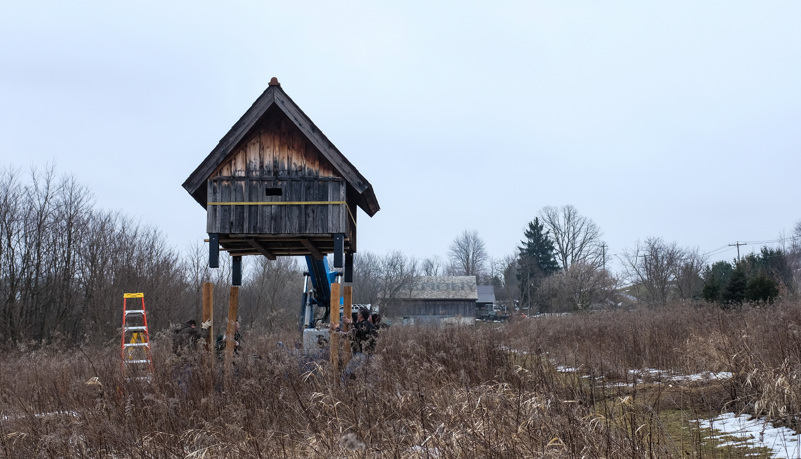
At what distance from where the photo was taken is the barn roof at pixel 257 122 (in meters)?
11.9

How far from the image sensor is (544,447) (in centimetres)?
454

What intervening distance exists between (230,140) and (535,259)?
6372 centimetres

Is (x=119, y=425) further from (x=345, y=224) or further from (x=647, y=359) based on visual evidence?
(x=647, y=359)

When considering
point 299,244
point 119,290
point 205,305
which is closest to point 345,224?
point 299,244

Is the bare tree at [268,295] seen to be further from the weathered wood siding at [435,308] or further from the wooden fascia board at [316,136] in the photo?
the wooden fascia board at [316,136]

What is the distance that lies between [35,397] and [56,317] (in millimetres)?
20706

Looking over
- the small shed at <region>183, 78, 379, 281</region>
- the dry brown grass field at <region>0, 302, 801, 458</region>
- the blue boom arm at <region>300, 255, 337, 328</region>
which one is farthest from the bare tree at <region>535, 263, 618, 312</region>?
the dry brown grass field at <region>0, 302, 801, 458</region>

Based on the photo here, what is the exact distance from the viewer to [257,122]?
12102mm

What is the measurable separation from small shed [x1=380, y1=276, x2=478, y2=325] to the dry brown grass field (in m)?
54.4

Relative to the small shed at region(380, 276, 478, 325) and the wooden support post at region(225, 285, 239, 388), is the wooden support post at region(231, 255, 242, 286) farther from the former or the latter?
the small shed at region(380, 276, 478, 325)

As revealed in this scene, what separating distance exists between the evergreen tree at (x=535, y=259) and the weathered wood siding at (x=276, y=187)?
61.4 metres

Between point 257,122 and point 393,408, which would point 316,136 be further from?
point 393,408

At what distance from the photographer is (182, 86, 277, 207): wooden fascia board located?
1187 cm

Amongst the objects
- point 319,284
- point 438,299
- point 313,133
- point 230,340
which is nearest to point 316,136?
point 313,133
